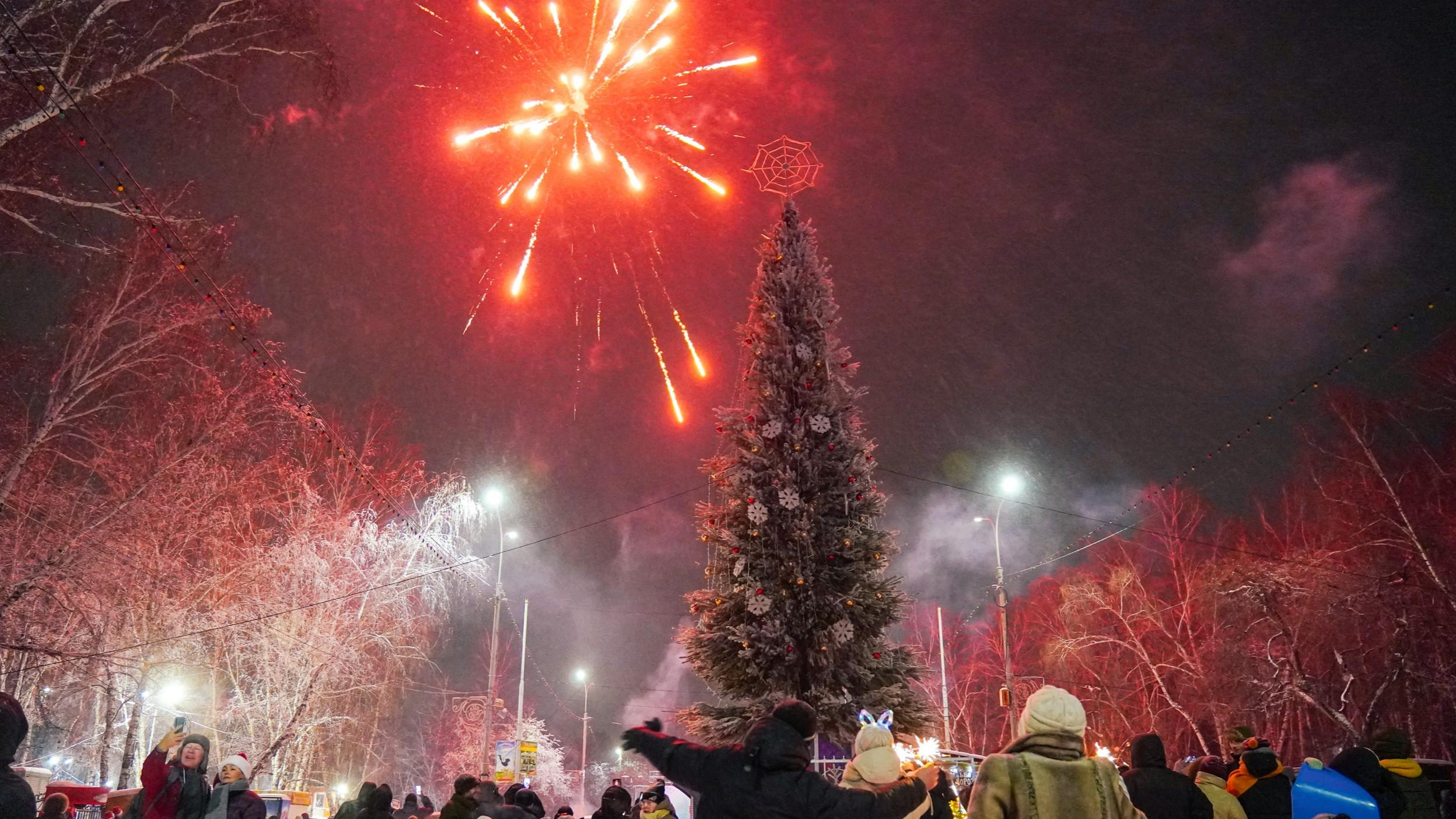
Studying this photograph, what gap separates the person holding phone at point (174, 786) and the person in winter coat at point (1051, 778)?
4947 millimetres

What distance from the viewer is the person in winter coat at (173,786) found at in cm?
589

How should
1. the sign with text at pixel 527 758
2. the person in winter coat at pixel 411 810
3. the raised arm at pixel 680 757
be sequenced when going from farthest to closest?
the sign with text at pixel 527 758 < the person in winter coat at pixel 411 810 < the raised arm at pixel 680 757

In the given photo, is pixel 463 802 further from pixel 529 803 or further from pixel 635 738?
pixel 635 738

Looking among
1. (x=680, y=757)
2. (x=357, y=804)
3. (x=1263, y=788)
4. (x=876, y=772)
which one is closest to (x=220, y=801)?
(x=357, y=804)

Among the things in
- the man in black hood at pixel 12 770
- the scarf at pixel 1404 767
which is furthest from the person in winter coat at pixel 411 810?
the scarf at pixel 1404 767

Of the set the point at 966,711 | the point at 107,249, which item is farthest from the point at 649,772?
the point at 107,249

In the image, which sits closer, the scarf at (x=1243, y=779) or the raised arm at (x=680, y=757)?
the raised arm at (x=680, y=757)

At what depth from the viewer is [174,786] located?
19.5 ft

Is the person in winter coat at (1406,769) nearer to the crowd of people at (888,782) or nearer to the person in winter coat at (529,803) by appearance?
the crowd of people at (888,782)

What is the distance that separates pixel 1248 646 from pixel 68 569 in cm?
2967

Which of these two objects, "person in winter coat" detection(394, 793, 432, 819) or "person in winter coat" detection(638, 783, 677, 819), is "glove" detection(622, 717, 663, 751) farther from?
"person in winter coat" detection(394, 793, 432, 819)

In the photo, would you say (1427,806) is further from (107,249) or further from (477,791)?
(107,249)

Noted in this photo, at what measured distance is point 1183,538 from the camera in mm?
31219

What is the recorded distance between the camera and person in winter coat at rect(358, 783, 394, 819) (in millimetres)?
7387
